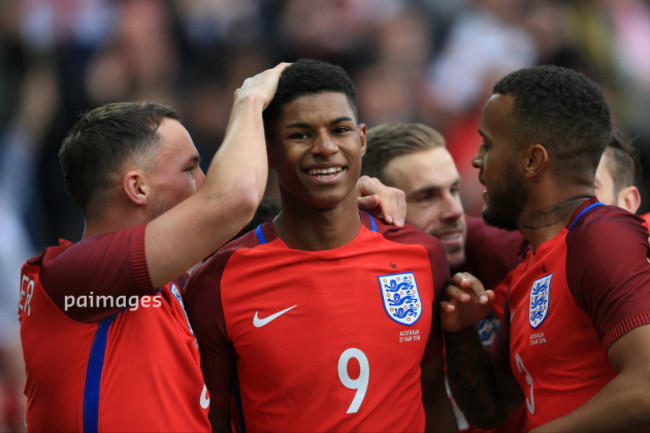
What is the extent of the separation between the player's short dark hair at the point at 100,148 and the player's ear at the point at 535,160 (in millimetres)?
1515

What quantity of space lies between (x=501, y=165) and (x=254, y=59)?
5387mm

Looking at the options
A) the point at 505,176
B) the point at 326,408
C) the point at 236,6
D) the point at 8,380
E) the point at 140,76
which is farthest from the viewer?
the point at 236,6

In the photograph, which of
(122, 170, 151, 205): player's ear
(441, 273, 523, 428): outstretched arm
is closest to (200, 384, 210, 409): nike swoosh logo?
(122, 170, 151, 205): player's ear

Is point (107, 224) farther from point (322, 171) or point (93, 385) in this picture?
point (322, 171)

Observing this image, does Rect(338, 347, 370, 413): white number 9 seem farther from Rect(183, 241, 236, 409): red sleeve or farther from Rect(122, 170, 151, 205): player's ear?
Rect(122, 170, 151, 205): player's ear

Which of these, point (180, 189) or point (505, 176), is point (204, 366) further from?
point (505, 176)

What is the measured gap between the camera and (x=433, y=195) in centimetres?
424

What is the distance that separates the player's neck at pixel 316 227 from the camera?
3.37 meters

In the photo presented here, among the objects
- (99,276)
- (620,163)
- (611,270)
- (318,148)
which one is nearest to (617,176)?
(620,163)

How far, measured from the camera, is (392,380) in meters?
3.23

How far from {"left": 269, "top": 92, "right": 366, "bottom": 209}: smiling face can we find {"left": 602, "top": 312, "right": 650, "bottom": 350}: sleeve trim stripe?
117cm

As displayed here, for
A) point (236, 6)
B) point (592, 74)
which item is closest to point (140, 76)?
point (236, 6)

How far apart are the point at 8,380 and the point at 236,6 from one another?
4.56 m

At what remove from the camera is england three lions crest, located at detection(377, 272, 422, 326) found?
130 inches
